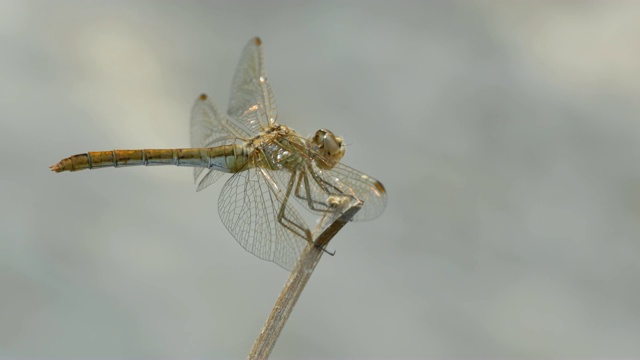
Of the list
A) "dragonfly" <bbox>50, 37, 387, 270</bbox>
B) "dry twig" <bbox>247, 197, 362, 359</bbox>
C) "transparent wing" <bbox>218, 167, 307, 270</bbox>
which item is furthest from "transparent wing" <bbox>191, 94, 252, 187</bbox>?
"dry twig" <bbox>247, 197, 362, 359</bbox>

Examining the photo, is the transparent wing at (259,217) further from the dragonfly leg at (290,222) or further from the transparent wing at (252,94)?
the transparent wing at (252,94)

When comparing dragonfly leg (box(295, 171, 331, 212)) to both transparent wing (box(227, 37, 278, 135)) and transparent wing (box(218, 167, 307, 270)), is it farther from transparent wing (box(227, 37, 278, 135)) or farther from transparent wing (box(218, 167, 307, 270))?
transparent wing (box(227, 37, 278, 135))

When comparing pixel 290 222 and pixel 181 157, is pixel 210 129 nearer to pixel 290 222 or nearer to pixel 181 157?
pixel 181 157

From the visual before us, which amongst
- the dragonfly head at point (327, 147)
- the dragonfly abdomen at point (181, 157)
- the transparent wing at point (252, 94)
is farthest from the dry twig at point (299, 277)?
the transparent wing at point (252, 94)

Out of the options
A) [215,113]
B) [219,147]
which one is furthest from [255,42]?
[219,147]

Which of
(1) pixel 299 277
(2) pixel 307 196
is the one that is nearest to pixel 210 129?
(2) pixel 307 196

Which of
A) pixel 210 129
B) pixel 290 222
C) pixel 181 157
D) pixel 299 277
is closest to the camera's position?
pixel 299 277
